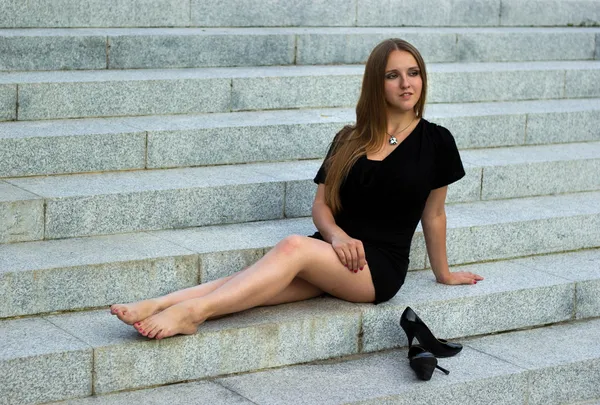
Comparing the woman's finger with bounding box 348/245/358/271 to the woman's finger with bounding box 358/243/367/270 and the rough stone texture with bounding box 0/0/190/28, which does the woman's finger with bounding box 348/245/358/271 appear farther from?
the rough stone texture with bounding box 0/0/190/28

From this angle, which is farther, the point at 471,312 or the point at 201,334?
the point at 471,312

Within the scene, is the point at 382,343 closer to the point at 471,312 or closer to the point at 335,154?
the point at 471,312

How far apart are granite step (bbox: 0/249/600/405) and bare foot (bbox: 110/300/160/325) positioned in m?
0.11

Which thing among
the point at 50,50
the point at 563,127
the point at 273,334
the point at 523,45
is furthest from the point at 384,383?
the point at 523,45

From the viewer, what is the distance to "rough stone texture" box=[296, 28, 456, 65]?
335 inches

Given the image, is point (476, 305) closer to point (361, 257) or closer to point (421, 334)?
point (421, 334)

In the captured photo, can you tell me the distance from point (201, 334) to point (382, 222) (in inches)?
43.3

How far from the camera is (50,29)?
784 centimetres

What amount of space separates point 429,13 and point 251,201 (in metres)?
4.20

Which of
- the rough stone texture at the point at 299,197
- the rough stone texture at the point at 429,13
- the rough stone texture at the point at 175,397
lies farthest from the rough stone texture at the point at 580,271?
the rough stone texture at the point at 429,13

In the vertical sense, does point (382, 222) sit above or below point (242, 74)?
below

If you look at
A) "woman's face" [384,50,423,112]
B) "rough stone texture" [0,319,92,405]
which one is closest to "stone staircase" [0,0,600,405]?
"rough stone texture" [0,319,92,405]

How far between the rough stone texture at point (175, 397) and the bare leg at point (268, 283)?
253 millimetres

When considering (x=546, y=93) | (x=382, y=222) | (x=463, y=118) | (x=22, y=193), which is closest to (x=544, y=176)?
(x=463, y=118)
